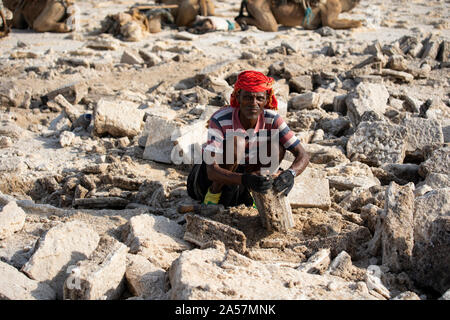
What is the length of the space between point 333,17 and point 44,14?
692cm

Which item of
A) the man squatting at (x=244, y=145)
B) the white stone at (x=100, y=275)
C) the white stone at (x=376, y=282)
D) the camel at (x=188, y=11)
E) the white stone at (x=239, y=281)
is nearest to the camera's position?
the white stone at (x=239, y=281)

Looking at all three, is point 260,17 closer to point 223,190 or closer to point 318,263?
point 223,190

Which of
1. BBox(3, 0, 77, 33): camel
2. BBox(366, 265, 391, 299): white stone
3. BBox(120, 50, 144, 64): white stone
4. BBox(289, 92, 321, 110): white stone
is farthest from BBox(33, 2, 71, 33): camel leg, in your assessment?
BBox(366, 265, 391, 299): white stone

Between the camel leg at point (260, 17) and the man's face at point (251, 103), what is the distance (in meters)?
8.23

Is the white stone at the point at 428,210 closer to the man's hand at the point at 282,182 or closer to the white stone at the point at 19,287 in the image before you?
the man's hand at the point at 282,182

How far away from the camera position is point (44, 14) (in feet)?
35.4

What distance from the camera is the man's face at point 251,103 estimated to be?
3.41 m

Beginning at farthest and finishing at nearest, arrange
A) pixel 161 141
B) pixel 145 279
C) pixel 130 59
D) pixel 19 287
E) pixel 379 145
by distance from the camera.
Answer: pixel 130 59 < pixel 161 141 < pixel 379 145 < pixel 145 279 < pixel 19 287

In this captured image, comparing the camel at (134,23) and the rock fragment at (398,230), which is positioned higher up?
the rock fragment at (398,230)

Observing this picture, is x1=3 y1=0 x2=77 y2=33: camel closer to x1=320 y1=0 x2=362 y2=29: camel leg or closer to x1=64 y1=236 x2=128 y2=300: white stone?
x1=320 y1=0 x2=362 y2=29: camel leg

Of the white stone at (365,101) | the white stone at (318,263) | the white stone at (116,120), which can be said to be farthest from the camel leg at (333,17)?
the white stone at (318,263)

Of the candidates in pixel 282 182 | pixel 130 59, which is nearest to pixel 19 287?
pixel 282 182

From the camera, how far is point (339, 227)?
3367 mm

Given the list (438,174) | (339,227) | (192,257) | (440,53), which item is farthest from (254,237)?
(440,53)
